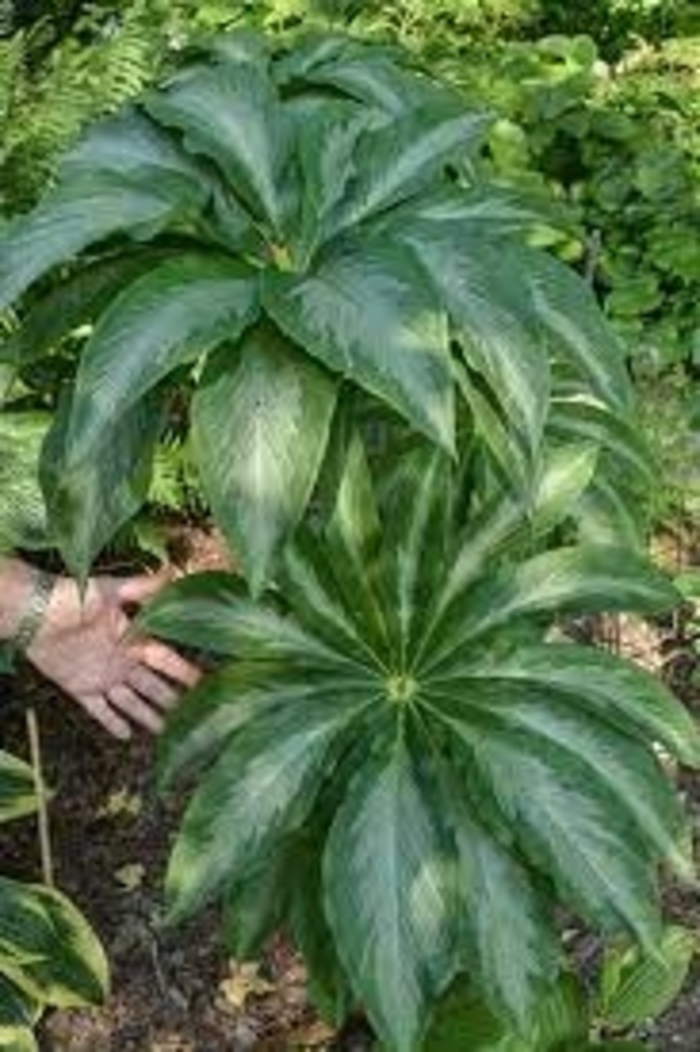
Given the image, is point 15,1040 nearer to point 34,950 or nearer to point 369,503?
point 34,950

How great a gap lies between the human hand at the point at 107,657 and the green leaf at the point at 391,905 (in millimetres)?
551

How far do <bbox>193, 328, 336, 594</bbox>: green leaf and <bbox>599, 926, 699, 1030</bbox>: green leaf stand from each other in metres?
1.07

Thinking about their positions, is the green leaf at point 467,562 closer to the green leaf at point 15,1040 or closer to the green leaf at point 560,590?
the green leaf at point 560,590

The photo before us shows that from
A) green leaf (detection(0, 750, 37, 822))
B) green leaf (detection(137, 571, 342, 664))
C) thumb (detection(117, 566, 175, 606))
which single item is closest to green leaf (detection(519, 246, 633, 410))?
green leaf (detection(137, 571, 342, 664))

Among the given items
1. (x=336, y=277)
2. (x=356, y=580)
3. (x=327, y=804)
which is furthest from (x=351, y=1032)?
(x=336, y=277)

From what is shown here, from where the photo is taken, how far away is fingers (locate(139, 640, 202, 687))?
2375 millimetres

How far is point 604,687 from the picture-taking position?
1.90 meters

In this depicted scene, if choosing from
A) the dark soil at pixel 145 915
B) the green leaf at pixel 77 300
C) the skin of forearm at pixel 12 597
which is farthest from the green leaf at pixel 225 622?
the dark soil at pixel 145 915

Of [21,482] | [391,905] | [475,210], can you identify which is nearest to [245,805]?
[391,905]

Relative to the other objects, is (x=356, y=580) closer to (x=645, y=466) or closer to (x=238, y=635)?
(x=238, y=635)

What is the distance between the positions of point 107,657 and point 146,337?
0.91 m

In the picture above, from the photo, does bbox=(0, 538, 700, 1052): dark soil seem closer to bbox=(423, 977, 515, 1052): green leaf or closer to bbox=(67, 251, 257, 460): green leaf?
bbox=(423, 977, 515, 1052): green leaf

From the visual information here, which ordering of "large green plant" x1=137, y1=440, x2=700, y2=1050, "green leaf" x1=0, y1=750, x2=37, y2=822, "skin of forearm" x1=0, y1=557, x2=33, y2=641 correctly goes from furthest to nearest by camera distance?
"green leaf" x1=0, y1=750, x2=37, y2=822 → "skin of forearm" x1=0, y1=557, x2=33, y2=641 → "large green plant" x1=137, y1=440, x2=700, y2=1050

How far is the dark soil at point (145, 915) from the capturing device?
9.00ft
